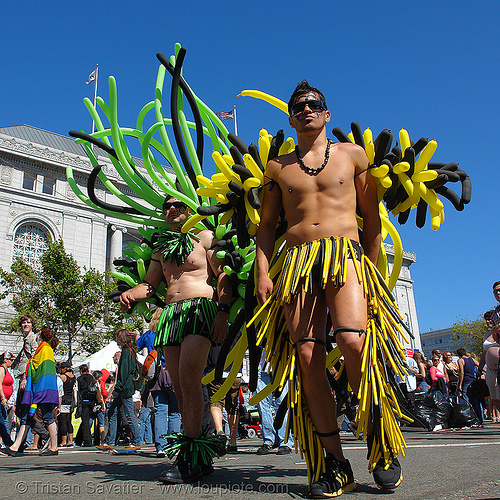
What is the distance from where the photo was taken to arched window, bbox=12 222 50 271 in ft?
96.0

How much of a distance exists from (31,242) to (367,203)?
102 feet

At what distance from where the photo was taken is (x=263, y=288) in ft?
8.45

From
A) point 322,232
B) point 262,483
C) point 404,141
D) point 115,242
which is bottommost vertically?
point 262,483

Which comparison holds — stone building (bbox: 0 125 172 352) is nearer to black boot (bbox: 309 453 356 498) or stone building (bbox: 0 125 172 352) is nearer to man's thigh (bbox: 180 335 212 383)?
man's thigh (bbox: 180 335 212 383)

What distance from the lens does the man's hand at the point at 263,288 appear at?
2.56m

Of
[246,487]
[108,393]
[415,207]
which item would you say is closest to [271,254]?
[415,207]

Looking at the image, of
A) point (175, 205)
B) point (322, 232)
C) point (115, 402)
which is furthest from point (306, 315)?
point (115, 402)

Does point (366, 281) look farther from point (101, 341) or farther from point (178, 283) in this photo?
point (101, 341)

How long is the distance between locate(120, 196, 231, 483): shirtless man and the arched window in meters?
27.9

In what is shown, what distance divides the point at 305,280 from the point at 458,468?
1327 mm

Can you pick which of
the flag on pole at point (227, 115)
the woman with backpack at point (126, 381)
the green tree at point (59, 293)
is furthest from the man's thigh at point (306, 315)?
the flag on pole at point (227, 115)

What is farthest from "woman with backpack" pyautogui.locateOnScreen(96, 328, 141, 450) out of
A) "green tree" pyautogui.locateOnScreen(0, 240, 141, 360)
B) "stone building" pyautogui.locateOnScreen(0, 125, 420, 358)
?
"stone building" pyautogui.locateOnScreen(0, 125, 420, 358)

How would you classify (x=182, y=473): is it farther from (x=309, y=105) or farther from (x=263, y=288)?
(x=309, y=105)

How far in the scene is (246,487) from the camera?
235 centimetres
